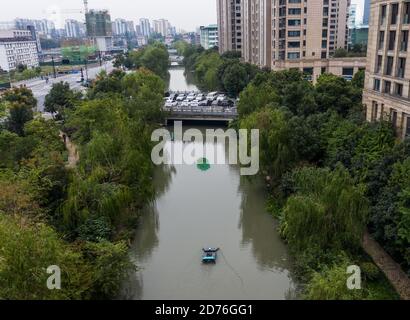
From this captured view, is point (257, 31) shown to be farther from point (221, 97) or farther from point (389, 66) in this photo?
point (389, 66)

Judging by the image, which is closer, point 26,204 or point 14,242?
point 14,242

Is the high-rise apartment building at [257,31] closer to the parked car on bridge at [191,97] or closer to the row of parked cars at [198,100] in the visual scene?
the row of parked cars at [198,100]

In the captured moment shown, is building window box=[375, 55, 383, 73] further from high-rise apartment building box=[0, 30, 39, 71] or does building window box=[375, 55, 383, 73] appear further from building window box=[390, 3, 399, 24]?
high-rise apartment building box=[0, 30, 39, 71]

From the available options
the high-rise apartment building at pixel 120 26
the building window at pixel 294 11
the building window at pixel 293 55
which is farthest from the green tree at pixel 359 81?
the high-rise apartment building at pixel 120 26

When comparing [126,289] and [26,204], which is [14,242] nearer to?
[26,204]

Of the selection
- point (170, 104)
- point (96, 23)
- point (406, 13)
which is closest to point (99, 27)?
point (96, 23)

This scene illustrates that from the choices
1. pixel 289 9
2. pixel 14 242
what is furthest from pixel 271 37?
pixel 14 242
